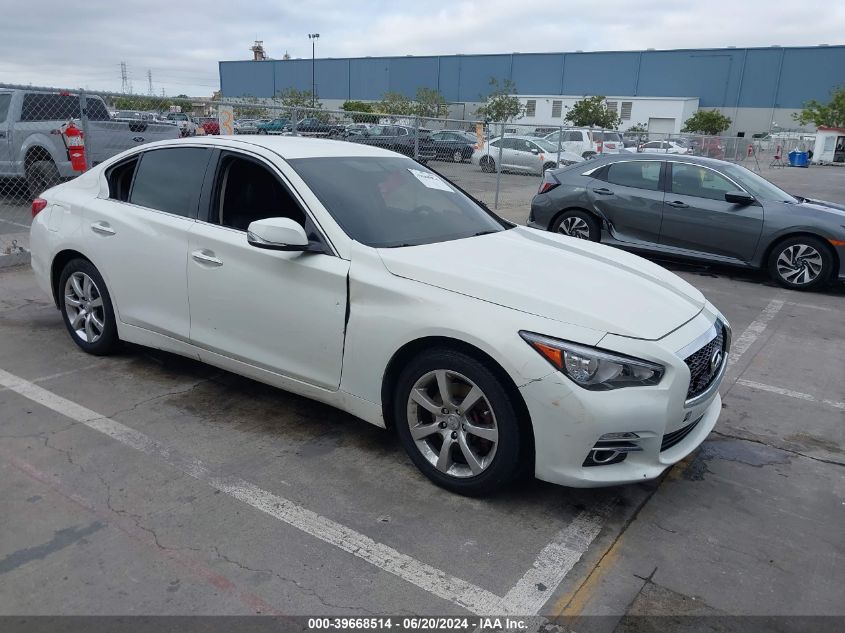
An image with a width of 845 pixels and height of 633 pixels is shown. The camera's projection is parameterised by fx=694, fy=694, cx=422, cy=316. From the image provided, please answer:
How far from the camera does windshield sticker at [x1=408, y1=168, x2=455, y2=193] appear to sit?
15.2 ft

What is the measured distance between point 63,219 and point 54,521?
273 centimetres

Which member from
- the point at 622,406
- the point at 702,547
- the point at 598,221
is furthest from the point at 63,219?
the point at 598,221

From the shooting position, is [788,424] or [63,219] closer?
[788,424]

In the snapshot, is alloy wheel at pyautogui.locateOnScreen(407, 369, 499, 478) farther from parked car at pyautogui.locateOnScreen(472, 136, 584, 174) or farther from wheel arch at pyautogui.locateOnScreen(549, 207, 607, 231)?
parked car at pyautogui.locateOnScreen(472, 136, 584, 174)

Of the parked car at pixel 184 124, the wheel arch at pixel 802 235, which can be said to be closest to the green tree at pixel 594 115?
the parked car at pixel 184 124

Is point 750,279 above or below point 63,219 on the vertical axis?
below

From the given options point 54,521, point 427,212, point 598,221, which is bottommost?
point 54,521

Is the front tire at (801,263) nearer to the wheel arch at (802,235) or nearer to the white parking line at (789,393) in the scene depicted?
the wheel arch at (802,235)

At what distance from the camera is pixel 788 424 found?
14.9 ft

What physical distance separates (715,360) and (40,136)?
437 inches

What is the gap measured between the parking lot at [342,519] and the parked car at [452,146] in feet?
35.1

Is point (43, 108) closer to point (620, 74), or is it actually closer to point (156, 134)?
point (156, 134)

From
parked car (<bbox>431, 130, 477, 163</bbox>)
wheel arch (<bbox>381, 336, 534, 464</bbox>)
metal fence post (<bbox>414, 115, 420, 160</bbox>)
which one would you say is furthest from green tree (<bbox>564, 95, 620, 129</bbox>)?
wheel arch (<bbox>381, 336, 534, 464</bbox>)

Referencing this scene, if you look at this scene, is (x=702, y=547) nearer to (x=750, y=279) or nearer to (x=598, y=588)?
(x=598, y=588)
